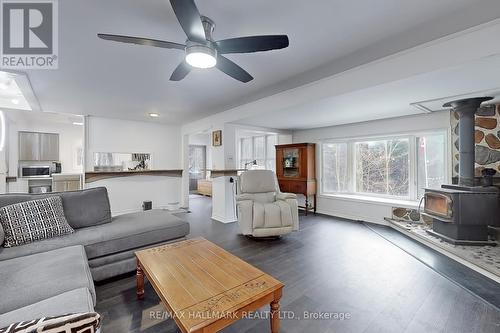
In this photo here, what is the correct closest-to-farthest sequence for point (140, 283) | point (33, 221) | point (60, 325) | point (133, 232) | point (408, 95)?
point (60, 325), point (140, 283), point (33, 221), point (133, 232), point (408, 95)

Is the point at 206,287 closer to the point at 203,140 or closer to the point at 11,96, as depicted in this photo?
the point at 11,96

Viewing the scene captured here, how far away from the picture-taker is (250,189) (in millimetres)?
3787

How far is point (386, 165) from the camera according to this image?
14.4 ft

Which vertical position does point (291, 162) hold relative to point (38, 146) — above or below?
below

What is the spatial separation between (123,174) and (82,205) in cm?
301

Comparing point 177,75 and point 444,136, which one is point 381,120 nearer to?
point 444,136

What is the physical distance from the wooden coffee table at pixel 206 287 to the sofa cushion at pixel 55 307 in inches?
14.7

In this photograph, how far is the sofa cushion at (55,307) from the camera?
100cm

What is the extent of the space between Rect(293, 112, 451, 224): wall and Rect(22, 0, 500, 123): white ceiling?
235 centimetres

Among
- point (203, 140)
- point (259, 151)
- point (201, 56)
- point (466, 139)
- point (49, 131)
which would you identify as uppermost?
point (203, 140)

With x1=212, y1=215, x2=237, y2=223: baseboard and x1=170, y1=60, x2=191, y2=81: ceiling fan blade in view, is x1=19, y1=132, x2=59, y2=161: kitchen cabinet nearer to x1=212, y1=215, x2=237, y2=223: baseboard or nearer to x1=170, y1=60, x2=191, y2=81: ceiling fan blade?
x1=212, y1=215, x2=237, y2=223: baseboard

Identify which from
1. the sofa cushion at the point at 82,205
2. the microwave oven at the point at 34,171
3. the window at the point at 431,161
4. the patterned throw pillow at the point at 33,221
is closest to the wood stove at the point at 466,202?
the window at the point at 431,161

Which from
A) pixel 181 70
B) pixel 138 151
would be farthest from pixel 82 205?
pixel 138 151

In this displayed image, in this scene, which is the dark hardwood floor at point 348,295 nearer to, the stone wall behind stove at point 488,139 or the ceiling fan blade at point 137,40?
the stone wall behind stove at point 488,139
